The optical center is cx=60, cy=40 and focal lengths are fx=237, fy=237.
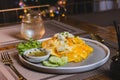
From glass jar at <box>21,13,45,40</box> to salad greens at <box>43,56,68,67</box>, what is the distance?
0.39m

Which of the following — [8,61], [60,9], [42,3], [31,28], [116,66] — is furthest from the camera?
[42,3]

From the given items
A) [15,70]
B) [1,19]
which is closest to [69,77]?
[15,70]

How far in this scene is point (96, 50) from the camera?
3.55ft

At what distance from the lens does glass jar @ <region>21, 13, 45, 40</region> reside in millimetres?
1279

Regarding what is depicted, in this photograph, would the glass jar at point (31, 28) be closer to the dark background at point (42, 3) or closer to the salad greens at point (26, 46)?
the salad greens at point (26, 46)

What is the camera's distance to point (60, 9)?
1854 mm

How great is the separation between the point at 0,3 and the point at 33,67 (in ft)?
5.32

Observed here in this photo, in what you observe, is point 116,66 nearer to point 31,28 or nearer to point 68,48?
point 68,48

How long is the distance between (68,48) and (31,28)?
0.39m

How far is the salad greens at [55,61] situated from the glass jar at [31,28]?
15.3 inches

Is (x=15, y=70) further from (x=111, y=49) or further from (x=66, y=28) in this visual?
(x=66, y=28)

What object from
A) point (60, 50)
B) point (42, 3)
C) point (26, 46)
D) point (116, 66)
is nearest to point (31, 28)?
point (26, 46)

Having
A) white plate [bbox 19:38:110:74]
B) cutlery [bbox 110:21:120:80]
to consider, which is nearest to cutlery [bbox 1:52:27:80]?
white plate [bbox 19:38:110:74]

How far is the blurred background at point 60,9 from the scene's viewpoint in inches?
72.9
